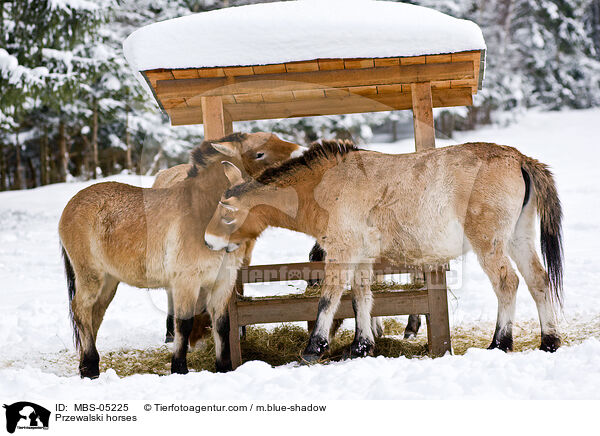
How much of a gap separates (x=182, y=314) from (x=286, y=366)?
0.97 metres

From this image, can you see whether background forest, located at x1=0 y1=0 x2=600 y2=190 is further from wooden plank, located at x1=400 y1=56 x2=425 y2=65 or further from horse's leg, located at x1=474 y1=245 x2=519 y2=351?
horse's leg, located at x1=474 y1=245 x2=519 y2=351

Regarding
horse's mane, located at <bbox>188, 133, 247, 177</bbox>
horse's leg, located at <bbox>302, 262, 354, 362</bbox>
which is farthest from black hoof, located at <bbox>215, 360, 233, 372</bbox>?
horse's mane, located at <bbox>188, 133, 247, 177</bbox>

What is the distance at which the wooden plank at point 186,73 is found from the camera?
16.6 feet

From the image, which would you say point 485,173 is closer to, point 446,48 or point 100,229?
point 446,48

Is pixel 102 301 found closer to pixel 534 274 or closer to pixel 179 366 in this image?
pixel 179 366

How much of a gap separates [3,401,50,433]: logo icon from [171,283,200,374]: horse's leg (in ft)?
4.41

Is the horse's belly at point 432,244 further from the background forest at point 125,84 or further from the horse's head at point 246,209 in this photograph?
the background forest at point 125,84

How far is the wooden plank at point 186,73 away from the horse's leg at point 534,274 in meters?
3.06

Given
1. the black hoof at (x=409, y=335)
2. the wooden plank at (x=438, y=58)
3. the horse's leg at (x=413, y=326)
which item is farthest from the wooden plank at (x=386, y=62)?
the black hoof at (x=409, y=335)

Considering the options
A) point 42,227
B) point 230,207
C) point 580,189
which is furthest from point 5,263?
point 580,189

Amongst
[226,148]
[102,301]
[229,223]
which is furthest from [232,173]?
[102,301]

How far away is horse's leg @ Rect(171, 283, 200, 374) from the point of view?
4.79 m

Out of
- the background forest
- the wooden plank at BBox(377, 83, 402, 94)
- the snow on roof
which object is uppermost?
the snow on roof

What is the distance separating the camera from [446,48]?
195 inches
